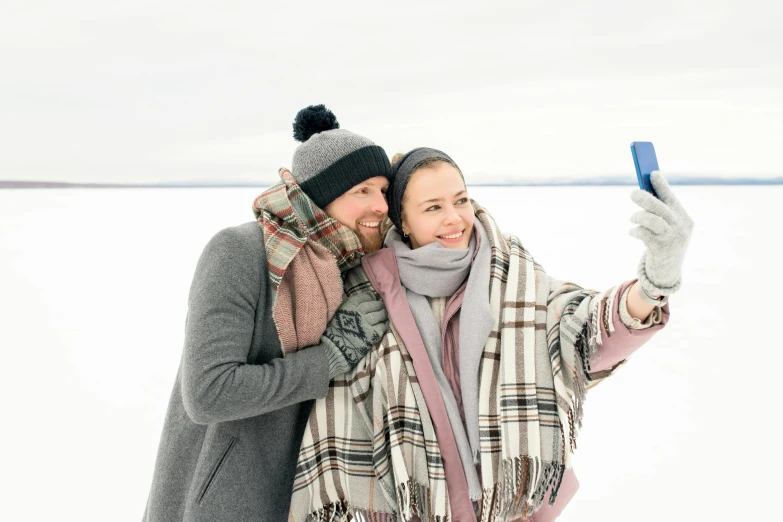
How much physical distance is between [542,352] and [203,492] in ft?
2.90

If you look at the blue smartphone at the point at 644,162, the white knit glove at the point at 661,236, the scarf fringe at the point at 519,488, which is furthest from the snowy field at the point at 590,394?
the blue smartphone at the point at 644,162

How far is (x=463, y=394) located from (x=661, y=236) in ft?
1.97

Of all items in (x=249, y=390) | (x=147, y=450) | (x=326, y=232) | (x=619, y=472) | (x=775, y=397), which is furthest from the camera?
(x=775, y=397)

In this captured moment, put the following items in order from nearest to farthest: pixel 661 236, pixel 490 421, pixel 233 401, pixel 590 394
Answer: pixel 661 236 < pixel 233 401 < pixel 490 421 < pixel 590 394


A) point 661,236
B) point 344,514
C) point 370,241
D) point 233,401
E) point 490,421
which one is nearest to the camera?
point 661,236

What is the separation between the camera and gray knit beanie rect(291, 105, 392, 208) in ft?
5.30

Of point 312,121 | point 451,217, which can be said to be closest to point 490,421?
point 451,217

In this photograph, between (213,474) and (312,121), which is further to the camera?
(312,121)

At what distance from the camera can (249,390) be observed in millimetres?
1335

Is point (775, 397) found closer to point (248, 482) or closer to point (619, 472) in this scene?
point (619, 472)

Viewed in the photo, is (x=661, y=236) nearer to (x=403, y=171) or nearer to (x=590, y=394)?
(x=403, y=171)

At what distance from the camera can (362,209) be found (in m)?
1.66

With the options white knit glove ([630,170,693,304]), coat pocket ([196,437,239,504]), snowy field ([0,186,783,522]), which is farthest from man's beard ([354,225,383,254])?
snowy field ([0,186,783,522])

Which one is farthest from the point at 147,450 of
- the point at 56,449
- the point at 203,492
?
the point at 203,492
